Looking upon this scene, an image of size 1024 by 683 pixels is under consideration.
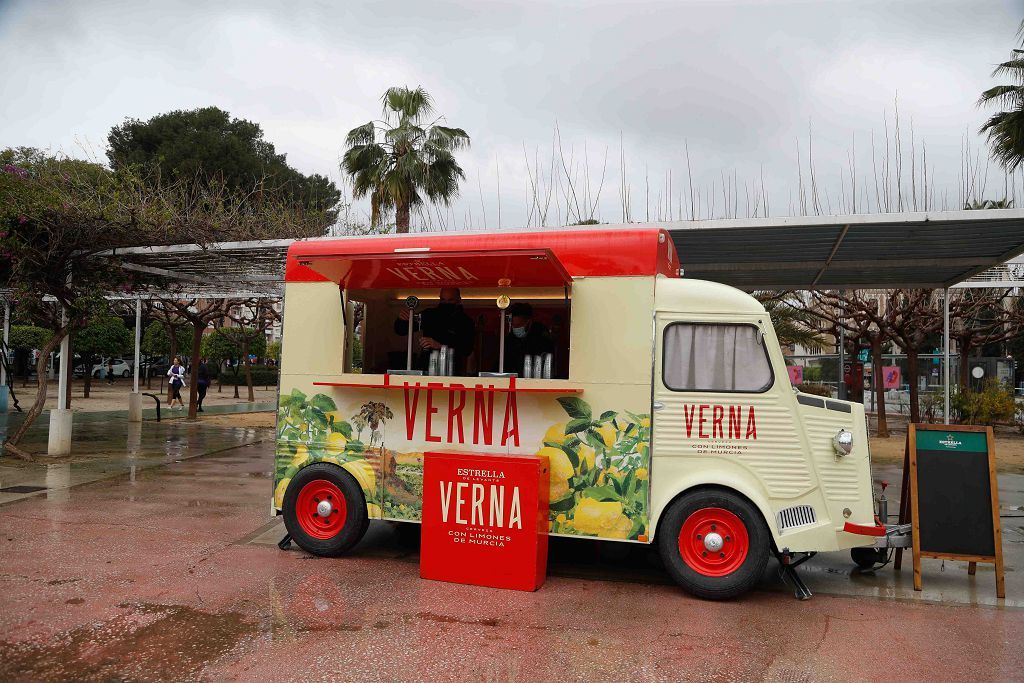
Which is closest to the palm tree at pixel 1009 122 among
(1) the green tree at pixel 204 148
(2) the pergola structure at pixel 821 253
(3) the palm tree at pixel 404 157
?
(2) the pergola structure at pixel 821 253

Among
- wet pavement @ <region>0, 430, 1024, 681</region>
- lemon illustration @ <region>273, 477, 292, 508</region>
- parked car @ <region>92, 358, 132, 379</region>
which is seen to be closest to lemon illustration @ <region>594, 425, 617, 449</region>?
wet pavement @ <region>0, 430, 1024, 681</region>

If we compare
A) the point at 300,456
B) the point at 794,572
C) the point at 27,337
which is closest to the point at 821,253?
the point at 794,572

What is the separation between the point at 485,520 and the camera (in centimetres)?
A: 629

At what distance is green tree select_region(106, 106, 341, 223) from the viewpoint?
1470 inches

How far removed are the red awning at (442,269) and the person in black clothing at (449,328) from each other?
179 mm

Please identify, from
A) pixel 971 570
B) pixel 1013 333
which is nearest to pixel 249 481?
pixel 971 570

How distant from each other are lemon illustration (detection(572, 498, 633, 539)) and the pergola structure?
297cm

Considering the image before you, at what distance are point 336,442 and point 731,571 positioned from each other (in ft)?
12.0

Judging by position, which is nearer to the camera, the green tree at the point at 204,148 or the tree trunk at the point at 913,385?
the tree trunk at the point at 913,385

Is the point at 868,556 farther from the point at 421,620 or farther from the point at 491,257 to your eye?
the point at 491,257

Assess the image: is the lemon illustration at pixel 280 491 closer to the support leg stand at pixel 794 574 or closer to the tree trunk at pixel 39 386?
the support leg stand at pixel 794 574

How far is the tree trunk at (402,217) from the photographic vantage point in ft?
67.3

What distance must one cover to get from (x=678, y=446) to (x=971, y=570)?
10.5ft

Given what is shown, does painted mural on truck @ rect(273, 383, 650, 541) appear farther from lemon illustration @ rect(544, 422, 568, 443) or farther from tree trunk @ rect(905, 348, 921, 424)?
tree trunk @ rect(905, 348, 921, 424)
